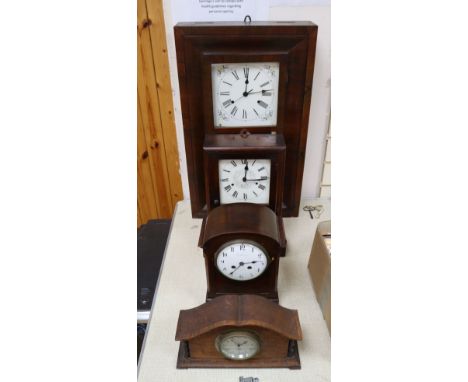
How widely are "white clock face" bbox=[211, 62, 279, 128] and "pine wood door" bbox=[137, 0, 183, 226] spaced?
254mm

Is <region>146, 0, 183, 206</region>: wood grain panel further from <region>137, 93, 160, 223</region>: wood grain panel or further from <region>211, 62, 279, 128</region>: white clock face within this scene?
<region>211, 62, 279, 128</region>: white clock face

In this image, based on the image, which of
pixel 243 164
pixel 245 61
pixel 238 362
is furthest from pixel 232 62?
pixel 238 362

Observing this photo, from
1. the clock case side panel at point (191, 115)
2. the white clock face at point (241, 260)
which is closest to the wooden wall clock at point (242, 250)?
the white clock face at point (241, 260)

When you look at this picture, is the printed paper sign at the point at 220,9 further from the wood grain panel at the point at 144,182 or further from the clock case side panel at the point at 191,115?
the wood grain panel at the point at 144,182

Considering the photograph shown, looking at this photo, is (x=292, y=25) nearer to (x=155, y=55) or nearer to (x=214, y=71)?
(x=214, y=71)

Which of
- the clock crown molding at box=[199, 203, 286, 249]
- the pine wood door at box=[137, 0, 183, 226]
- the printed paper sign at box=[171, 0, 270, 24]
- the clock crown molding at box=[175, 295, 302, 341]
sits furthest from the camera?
the pine wood door at box=[137, 0, 183, 226]

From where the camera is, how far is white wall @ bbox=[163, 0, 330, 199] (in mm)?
1109

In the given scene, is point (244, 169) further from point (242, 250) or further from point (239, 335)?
point (239, 335)

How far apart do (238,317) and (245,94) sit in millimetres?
667

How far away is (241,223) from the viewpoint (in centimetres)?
100

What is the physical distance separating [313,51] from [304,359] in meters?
0.86

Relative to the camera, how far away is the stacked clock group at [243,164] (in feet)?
2.95

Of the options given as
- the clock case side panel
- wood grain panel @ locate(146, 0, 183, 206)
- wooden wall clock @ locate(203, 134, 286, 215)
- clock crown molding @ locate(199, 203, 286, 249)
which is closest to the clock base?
clock crown molding @ locate(199, 203, 286, 249)

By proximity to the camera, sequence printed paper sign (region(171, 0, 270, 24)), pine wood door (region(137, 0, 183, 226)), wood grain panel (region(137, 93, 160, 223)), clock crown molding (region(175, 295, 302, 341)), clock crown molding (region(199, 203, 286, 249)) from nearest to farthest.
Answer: clock crown molding (region(175, 295, 302, 341)) → clock crown molding (region(199, 203, 286, 249)) → printed paper sign (region(171, 0, 270, 24)) → pine wood door (region(137, 0, 183, 226)) → wood grain panel (region(137, 93, 160, 223))
